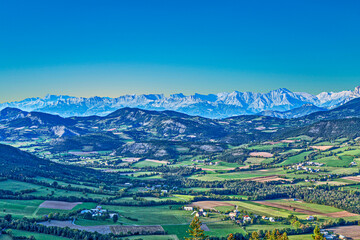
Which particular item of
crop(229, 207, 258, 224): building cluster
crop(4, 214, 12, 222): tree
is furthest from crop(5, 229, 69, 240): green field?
crop(229, 207, 258, 224): building cluster

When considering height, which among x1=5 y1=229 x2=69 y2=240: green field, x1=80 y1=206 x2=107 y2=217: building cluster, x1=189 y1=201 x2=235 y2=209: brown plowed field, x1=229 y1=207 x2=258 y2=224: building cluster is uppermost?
x1=80 y1=206 x2=107 y2=217: building cluster

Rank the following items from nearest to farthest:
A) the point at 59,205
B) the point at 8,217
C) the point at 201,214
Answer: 1. the point at 8,217
2. the point at 201,214
3. the point at 59,205

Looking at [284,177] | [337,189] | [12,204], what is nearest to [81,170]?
[12,204]

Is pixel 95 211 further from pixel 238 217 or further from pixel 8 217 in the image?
pixel 238 217

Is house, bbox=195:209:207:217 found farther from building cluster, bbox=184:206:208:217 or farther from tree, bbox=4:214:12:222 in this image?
tree, bbox=4:214:12:222

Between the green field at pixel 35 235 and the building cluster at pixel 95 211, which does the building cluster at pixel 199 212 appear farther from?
the green field at pixel 35 235

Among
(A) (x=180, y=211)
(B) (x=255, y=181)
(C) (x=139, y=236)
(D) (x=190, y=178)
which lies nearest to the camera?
(C) (x=139, y=236)

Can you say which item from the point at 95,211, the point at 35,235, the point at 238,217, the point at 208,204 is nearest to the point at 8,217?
the point at 35,235

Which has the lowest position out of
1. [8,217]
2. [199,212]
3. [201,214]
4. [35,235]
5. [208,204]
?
[201,214]

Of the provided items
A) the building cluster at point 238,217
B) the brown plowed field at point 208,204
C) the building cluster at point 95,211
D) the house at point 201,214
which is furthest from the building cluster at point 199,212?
the building cluster at point 95,211

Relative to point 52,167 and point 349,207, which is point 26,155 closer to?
point 52,167

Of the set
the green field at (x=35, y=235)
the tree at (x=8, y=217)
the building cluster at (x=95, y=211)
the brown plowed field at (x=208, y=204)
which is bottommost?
the green field at (x=35, y=235)
